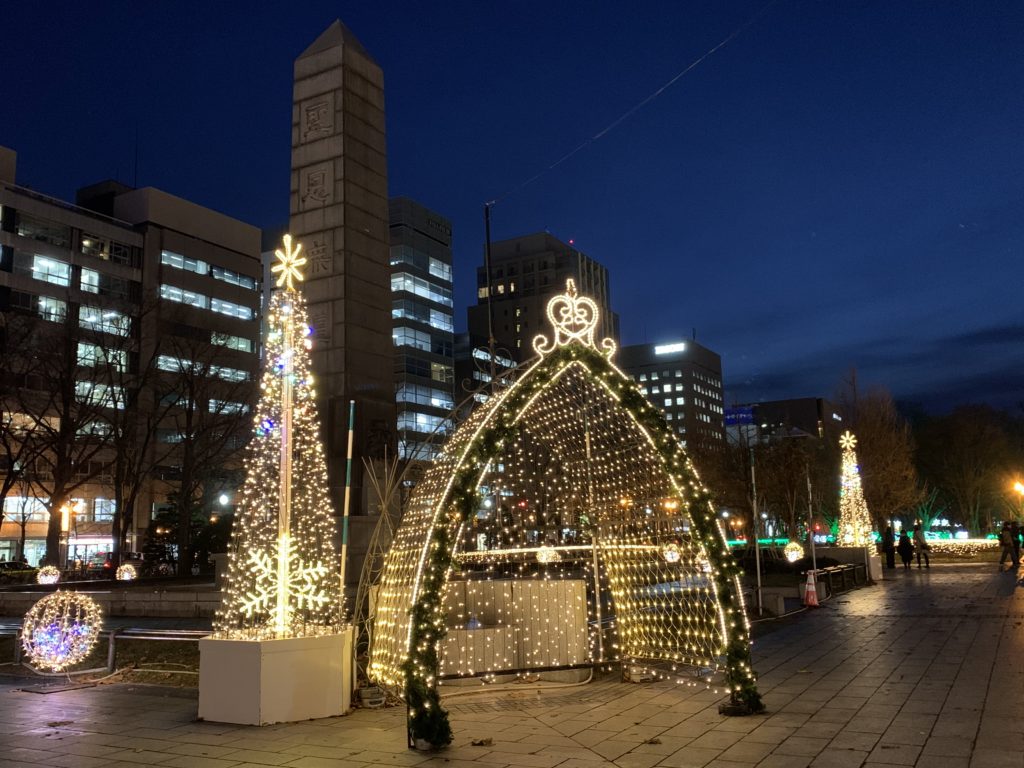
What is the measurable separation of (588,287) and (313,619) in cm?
13171

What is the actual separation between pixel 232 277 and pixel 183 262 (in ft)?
14.9

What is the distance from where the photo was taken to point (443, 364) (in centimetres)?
9338

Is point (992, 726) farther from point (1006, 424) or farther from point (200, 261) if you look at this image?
point (200, 261)

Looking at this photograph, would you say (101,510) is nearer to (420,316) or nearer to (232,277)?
(232,277)

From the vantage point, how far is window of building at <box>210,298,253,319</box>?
6856 cm

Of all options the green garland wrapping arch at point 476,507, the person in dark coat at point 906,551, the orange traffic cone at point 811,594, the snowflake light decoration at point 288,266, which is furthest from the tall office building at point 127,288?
the green garland wrapping arch at point 476,507

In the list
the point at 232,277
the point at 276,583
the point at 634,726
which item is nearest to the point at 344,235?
the point at 276,583

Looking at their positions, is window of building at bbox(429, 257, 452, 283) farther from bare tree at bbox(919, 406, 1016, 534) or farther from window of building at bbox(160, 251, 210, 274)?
bare tree at bbox(919, 406, 1016, 534)

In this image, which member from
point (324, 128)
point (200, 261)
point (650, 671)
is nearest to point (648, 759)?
point (650, 671)

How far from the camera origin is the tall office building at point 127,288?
50.5 m

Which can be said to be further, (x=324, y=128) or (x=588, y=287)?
(x=588, y=287)

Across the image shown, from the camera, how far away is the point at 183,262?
6688 cm

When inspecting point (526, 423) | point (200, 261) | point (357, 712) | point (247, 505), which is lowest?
point (357, 712)

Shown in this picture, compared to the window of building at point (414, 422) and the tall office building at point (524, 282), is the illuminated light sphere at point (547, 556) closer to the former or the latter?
the window of building at point (414, 422)
